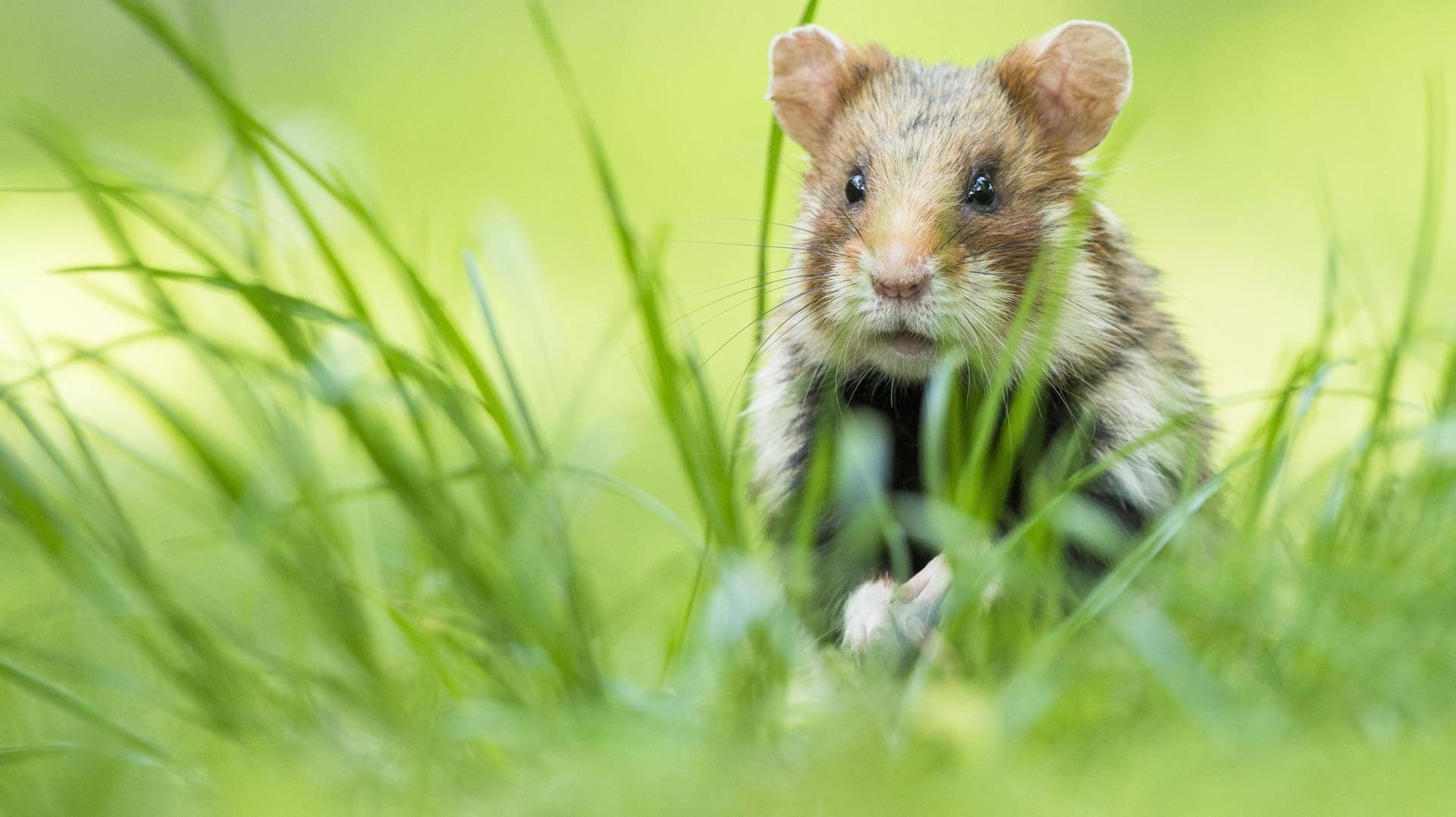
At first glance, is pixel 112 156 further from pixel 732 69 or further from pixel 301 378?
pixel 732 69

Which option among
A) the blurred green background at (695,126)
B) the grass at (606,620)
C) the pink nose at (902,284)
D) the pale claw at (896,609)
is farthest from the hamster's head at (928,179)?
the blurred green background at (695,126)

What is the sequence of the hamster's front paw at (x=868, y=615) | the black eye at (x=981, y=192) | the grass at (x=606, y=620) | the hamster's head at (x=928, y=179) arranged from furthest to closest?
1. the black eye at (x=981, y=192)
2. the hamster's head at (x=928, y=179)
3. the hamster's front paw at (x=868, y=615)
4. the grass at (x=606, y=620)

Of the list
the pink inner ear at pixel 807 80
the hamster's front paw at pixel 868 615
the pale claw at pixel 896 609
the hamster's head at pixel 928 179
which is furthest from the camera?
the pink inner ear at pixel 807 80

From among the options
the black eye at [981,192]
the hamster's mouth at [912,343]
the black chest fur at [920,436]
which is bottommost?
the black chest fur at [920,436]

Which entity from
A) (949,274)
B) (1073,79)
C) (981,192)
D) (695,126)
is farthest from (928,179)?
(695,126)

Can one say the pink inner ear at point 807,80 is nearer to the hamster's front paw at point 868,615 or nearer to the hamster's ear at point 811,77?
the hamster's ear at point 811,77

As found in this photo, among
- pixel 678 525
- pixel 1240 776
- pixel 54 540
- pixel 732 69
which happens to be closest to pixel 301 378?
pixel 54 540
